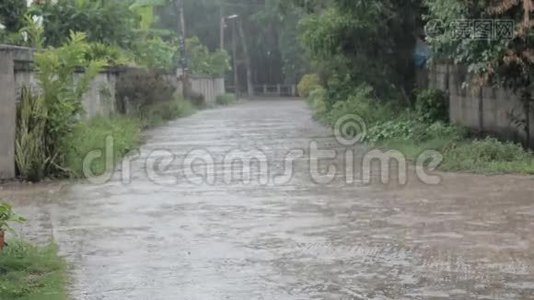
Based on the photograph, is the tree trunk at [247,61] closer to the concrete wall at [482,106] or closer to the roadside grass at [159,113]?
the roadside grass at [159,113]

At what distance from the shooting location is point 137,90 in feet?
85.1

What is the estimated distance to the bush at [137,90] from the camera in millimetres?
25531

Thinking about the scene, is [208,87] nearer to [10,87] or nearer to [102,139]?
[102,139]

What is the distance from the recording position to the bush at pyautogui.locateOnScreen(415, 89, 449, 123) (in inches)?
675

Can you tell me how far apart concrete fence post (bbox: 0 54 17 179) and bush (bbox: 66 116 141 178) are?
1.00 m

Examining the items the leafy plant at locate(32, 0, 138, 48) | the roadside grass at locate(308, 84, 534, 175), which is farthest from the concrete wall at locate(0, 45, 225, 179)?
the leafy plant at locate(32, 0, 138, 48)

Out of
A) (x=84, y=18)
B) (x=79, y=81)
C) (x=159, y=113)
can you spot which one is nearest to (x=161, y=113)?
(x=159, y=113)

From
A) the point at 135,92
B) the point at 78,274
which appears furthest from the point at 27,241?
the point at 135,92

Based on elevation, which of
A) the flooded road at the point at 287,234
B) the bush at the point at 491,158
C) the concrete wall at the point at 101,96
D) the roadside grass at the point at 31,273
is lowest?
the flooded road at the point at 287,234

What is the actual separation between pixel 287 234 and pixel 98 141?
8423 mm

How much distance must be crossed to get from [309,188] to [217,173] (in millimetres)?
2446

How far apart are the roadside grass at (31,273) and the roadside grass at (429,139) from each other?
23.8ft

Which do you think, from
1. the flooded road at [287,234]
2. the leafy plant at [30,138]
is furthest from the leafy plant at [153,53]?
the flooded road at [287,234]

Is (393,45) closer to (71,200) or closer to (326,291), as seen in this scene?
(71,200)
